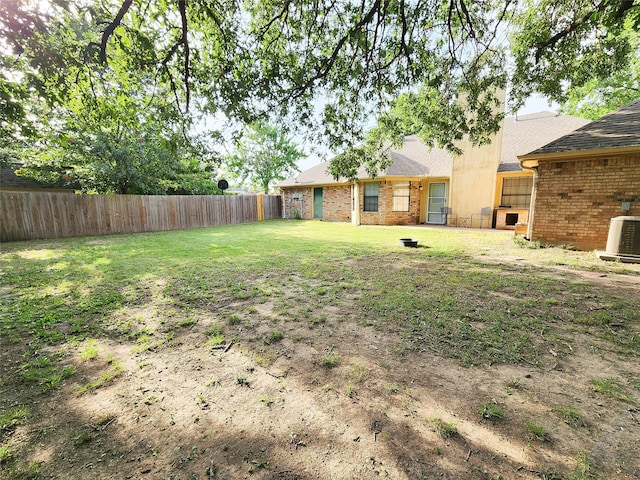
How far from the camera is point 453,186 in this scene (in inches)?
520

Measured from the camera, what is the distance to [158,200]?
41.5 feet

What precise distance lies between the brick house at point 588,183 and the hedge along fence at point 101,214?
14.0m

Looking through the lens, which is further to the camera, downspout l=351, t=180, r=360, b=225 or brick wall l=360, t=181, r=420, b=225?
downspout l=351, t=180, r=360, b=225

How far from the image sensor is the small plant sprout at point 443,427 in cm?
163

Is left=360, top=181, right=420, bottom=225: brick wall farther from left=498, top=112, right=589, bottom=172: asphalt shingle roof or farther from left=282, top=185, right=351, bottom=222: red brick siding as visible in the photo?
left=498, top=112, right=589, bottom=172: asphalt shingle roof

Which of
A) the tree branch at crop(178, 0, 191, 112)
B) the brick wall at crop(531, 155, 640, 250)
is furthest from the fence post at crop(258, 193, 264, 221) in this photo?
the brick wall at crop(531, 155, 640, 250)

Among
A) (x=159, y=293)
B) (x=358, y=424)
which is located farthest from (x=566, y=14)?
(x=159, y=293)

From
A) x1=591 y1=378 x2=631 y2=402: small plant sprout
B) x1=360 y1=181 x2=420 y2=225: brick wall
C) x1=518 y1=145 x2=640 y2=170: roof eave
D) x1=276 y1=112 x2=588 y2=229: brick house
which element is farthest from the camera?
x1=360 y1=181 x2=420 y2=225: brick wall

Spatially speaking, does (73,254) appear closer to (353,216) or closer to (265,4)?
(265,4)

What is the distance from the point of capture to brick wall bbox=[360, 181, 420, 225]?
14117mm

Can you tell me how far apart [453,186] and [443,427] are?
1346 cm

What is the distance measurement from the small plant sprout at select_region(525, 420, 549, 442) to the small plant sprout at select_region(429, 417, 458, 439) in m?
0.44

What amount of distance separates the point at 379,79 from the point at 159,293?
5.82 meters

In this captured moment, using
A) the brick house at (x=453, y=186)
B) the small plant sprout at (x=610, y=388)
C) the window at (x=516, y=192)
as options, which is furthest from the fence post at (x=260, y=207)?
the small plant sprout at (x=610, y=388)
